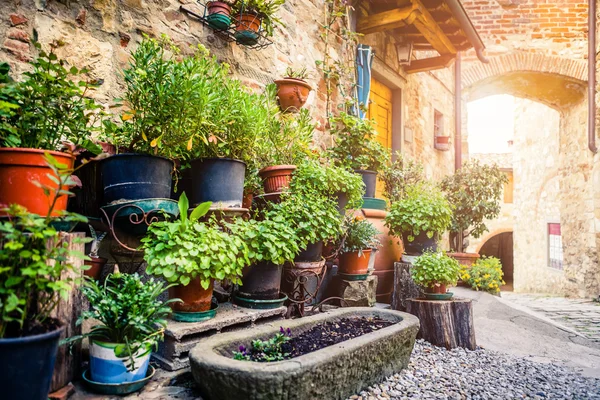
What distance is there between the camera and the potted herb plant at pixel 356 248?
3381 millimetres

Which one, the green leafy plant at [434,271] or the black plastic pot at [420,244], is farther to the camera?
the black plastic pot at [420,244]

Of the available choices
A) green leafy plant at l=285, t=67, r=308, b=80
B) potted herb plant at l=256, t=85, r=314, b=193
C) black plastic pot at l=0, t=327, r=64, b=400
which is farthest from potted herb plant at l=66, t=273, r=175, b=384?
green leafy plant at l=285, t=67, r=308, b=80

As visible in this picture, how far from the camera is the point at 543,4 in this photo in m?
8.00

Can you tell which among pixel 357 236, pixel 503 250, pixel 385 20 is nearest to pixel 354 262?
pixel 357 236

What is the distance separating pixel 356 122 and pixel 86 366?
3.42 m

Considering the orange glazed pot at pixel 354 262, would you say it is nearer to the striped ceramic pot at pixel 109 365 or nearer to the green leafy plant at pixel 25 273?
the striped ceramic pot at pixel 109 365

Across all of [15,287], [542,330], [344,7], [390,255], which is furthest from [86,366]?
[344,7]

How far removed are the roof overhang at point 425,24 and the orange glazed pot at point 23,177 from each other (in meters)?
4.60

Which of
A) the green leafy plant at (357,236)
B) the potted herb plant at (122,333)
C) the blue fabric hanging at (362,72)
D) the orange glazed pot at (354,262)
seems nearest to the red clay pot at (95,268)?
the potted herb plant at (122,333)

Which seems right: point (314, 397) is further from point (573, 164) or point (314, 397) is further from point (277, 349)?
point (573, 164)

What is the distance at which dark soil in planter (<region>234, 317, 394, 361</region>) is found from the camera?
2.06 m

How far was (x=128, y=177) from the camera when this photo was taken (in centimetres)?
213

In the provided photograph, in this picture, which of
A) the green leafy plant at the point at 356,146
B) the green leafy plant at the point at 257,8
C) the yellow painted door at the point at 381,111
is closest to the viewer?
the green leafy plant at the point at 257,8

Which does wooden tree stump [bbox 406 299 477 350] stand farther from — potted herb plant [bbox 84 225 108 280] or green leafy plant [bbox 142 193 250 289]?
potted herb plant [bbox 84 225 108 280]
